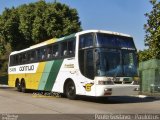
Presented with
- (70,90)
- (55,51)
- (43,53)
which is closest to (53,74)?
(55,51)

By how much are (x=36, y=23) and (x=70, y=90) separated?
74.6ft

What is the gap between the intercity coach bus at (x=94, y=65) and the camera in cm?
1753

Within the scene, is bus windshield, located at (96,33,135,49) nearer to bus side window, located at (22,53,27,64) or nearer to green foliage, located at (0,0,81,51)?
bus side window, located at (22,53,27,64)

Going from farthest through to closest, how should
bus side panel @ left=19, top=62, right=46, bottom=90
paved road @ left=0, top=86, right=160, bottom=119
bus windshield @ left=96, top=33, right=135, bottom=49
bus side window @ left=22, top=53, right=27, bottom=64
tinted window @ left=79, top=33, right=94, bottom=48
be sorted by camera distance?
bus side window @ left=22, top=53, right=27, bottom=64 → bus side panel @ left=19, top=62, right=46, bottom=90 → tinted window @ left=79, top=33, right=94, bottom=48 → bus windshield @ left=96, top=33, right=135, bottom=49 → paved road @ left=0, top=86, right=160, bottom=119

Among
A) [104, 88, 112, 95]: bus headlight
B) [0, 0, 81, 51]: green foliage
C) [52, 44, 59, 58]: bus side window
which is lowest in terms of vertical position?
[104, 88, 112, 95]: bus headlight

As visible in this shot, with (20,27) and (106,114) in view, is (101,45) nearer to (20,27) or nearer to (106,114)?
(106,114)

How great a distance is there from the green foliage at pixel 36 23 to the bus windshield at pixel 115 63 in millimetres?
22010

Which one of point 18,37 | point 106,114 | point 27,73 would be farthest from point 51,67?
point 18,37

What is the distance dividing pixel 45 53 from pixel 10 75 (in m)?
8.35

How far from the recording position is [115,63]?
17.9 meters

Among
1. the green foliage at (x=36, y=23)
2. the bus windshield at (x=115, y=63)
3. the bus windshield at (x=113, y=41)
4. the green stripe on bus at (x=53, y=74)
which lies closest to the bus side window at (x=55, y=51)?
the green stripe on bus at (x=53, y=74)

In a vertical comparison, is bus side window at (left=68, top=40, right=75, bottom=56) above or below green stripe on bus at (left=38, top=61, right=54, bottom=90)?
above

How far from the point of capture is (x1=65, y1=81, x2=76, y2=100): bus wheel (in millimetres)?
19750

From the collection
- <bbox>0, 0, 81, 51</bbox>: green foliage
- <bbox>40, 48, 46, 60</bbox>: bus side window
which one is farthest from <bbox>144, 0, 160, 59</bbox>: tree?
<bbox>0, 0, 81, 51</bbox>: green foliage
